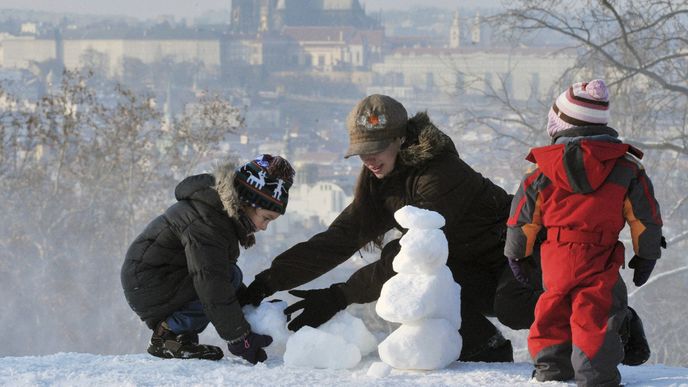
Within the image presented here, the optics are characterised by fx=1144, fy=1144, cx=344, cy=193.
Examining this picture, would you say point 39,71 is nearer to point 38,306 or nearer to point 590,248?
point 38,306

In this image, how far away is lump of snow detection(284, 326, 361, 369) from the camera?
11.8 feet

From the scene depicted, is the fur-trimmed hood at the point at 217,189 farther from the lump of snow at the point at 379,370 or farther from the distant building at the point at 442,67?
the distant building at the point at 442,67

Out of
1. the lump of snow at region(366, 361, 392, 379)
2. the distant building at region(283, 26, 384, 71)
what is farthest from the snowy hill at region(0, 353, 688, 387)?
the distant building at region(283, 26, 384, 71)

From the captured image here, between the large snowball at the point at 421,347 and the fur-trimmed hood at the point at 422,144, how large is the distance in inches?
22.0

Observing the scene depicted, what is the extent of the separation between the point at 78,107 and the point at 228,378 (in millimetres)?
24520

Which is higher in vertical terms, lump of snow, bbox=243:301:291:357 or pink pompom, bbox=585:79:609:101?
pink pompom, bbox=585:79:609:101

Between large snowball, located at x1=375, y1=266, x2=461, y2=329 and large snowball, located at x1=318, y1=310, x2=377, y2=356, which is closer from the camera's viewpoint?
large snowball, located at x1=375, y1=266, x2=461, y2=329

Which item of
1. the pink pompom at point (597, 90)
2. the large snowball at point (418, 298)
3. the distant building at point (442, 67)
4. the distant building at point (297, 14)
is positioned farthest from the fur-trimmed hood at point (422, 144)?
the distant building at point (297, 14)

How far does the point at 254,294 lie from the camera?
Answer: 385 centimetres

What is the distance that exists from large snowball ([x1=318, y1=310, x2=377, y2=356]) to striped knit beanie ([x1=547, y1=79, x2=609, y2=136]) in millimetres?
908

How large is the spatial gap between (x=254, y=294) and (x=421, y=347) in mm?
664

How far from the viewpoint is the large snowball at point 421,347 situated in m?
3.48

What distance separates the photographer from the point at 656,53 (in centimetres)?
1377

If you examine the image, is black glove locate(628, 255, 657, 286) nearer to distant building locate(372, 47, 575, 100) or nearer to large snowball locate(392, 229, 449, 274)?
large snowball locate(392, 229, 449, 274)
